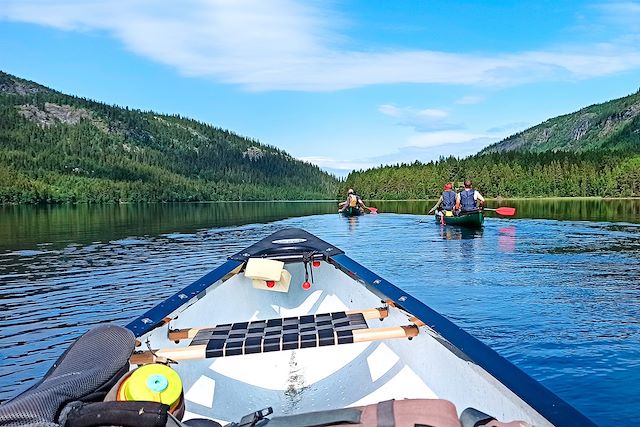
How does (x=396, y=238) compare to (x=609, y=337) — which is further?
(x=396, y=238)

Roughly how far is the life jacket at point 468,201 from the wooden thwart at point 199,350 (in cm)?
2415

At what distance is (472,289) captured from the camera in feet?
45.8

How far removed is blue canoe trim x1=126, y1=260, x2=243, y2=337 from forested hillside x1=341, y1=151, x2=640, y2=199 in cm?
11808

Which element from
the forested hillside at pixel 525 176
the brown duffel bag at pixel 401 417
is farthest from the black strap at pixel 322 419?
the forested hillside at pixel 525 176

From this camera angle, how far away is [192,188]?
7761 inches

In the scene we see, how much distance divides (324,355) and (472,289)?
791cm

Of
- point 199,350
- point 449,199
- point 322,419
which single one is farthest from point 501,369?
point 449,199

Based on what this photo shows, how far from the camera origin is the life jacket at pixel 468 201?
28828 millimetres

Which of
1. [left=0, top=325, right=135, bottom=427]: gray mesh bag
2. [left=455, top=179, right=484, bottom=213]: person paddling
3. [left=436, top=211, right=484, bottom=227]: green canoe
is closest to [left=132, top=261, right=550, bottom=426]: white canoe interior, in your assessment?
[left=0, top=325, right=135, bottom=427]: gray mesh bag

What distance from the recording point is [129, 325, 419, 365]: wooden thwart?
195 inches

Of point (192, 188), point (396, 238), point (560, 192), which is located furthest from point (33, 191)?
point (396, 238)

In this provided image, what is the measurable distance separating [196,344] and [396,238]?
2289 cm

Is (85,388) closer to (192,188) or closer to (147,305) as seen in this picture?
(147,305)

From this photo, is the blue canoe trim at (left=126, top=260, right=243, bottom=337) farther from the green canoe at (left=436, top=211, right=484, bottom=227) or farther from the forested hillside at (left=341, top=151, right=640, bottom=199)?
the forested hillside at (left=341, top=151, right=640, bottom=199)
